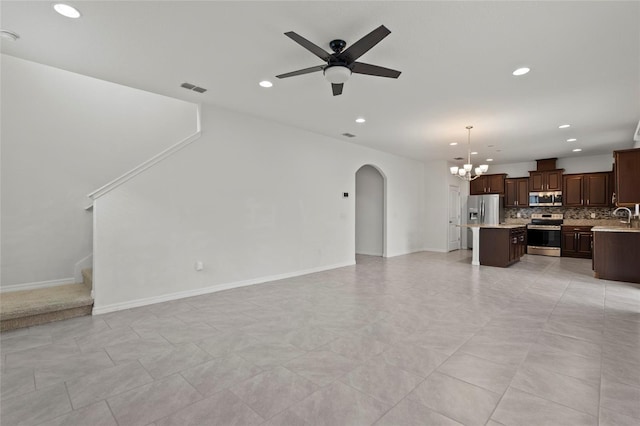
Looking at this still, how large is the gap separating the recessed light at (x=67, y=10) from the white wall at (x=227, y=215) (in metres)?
1.95

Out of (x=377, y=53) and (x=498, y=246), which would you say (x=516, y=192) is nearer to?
(x=498, y=246)

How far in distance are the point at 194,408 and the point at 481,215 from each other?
9.80 m

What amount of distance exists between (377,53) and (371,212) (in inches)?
234

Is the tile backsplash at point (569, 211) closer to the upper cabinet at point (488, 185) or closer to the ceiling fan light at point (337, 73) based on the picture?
the upper cabinet at point (488, 185)

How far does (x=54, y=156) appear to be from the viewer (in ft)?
14.8

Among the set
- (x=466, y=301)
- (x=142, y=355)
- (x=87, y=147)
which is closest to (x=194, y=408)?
(x=142, y=355)

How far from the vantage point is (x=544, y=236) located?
8.75m

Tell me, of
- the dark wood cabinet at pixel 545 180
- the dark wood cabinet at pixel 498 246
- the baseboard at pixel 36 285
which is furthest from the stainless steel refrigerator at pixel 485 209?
the baseboard at pixel 36 285

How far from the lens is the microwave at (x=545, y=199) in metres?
8.80

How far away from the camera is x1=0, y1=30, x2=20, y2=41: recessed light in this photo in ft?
8.89

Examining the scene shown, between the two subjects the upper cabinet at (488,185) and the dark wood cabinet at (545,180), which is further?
the upper cabinet at (488,185)

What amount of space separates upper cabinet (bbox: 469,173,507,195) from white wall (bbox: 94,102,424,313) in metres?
5.52

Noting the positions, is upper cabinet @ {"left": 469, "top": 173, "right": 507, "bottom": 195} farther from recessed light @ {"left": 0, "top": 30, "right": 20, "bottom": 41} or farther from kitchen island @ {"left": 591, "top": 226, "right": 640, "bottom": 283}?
recessed light @ {"left": 0, "top": 30, "right": 20, "bottom": 41}

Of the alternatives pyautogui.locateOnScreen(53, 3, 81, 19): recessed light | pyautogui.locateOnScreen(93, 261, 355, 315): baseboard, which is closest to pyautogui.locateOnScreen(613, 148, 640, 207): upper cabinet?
pyautogui.locateOnScreen(93, 261, 355, 315): baseboard
